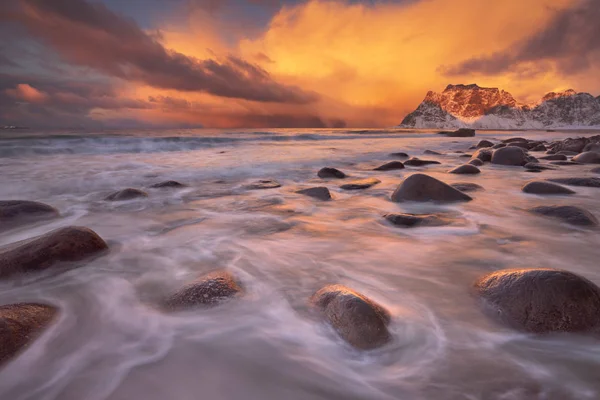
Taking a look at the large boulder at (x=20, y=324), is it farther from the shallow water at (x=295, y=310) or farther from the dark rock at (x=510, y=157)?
the dark rock at (x=510, y=157)

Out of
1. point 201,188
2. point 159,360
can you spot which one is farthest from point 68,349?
point 201,188

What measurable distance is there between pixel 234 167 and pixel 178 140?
10.1 meters

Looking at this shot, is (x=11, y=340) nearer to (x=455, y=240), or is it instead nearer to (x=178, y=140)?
(x=455, y=240)

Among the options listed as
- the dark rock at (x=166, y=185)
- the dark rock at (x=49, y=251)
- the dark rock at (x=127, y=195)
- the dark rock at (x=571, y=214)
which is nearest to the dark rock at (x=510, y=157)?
the dark rock at (x=571, y=214)

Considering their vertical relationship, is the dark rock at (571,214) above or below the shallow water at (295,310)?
above

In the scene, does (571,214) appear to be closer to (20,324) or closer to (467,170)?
(467,170)

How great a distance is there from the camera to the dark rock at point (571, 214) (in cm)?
284

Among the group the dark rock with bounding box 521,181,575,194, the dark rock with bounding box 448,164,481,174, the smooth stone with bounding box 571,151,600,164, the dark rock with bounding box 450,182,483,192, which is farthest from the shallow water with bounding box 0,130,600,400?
the smooth stone with bounding box 571,151,600,164

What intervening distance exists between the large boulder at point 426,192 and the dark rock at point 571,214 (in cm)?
90

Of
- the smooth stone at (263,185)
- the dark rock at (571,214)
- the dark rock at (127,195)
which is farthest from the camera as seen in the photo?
the smooth stone at (263,185)

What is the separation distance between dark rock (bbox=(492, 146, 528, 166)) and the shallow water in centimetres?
365

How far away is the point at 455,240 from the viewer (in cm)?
254

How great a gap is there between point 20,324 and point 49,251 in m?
0.87

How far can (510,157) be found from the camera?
7.17 m
